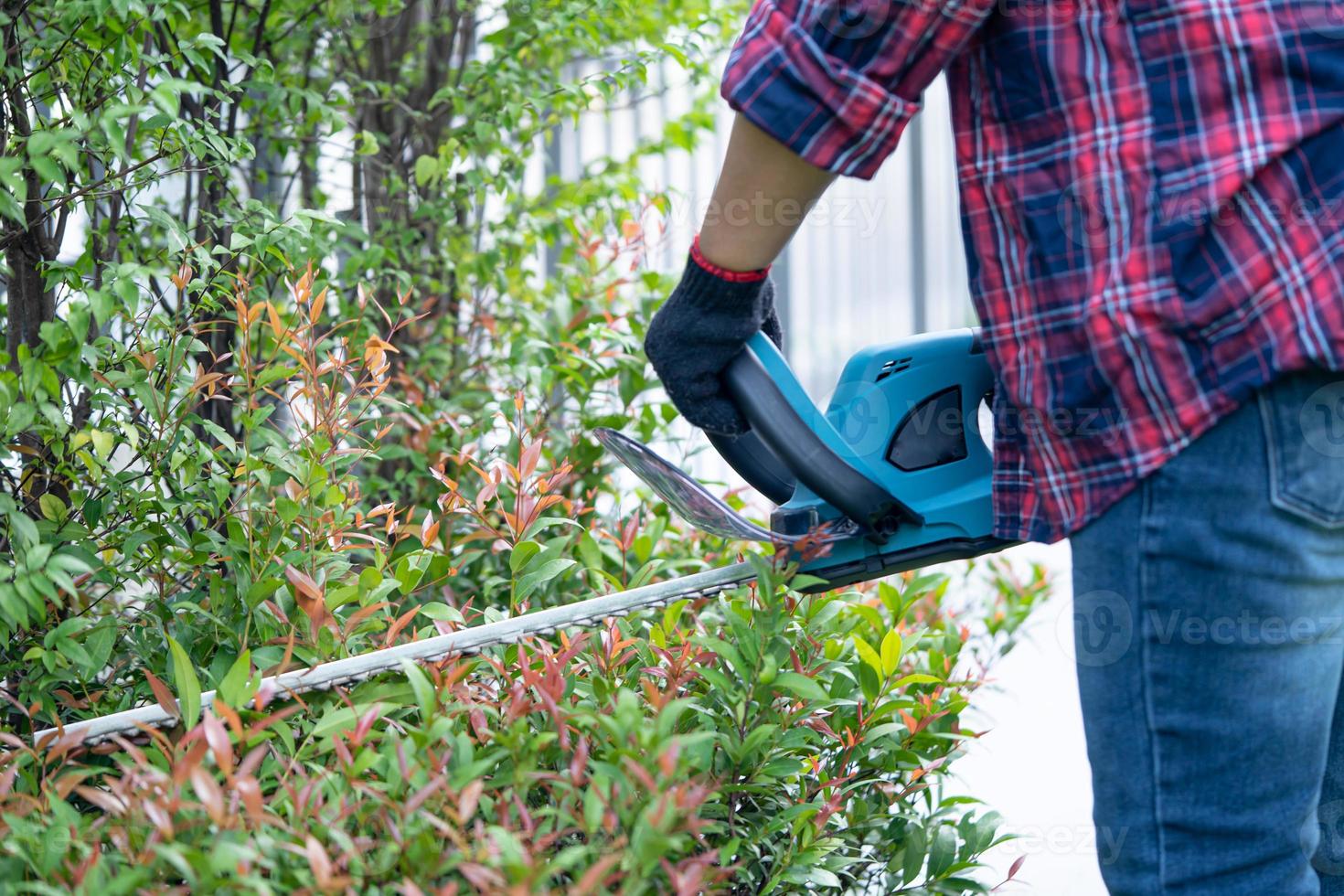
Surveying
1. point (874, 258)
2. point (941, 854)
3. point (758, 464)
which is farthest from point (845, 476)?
point (874, 258)

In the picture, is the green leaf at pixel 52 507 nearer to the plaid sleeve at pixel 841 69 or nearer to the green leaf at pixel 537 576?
the green leaf at pixel 537 576

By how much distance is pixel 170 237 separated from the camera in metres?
1.33

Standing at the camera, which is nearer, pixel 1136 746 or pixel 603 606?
pixel 1136 746

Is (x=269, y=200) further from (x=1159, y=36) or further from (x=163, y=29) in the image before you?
(x=1159, y=36)

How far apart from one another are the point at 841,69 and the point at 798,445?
0.44 metres

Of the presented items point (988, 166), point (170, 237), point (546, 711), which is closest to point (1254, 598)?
point (988, 166)

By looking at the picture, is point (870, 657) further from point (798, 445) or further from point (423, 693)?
point (423, 693)

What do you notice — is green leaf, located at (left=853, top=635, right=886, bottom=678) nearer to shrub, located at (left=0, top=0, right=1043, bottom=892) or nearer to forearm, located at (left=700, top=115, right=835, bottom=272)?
shrub, located at (left=0, top=0, right=1043, bottom=892)

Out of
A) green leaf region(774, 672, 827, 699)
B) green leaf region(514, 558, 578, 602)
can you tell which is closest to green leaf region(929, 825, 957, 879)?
green leaf region(774, 672, 827, 699)

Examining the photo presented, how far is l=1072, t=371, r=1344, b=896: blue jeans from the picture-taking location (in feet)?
3.12

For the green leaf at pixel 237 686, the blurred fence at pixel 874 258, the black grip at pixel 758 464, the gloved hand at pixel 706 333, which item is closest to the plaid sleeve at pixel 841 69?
the gloved hand at pixel 706 333

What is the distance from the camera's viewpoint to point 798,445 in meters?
1.30

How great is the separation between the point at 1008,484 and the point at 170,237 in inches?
37.9

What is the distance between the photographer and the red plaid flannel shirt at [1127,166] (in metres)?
0.95
